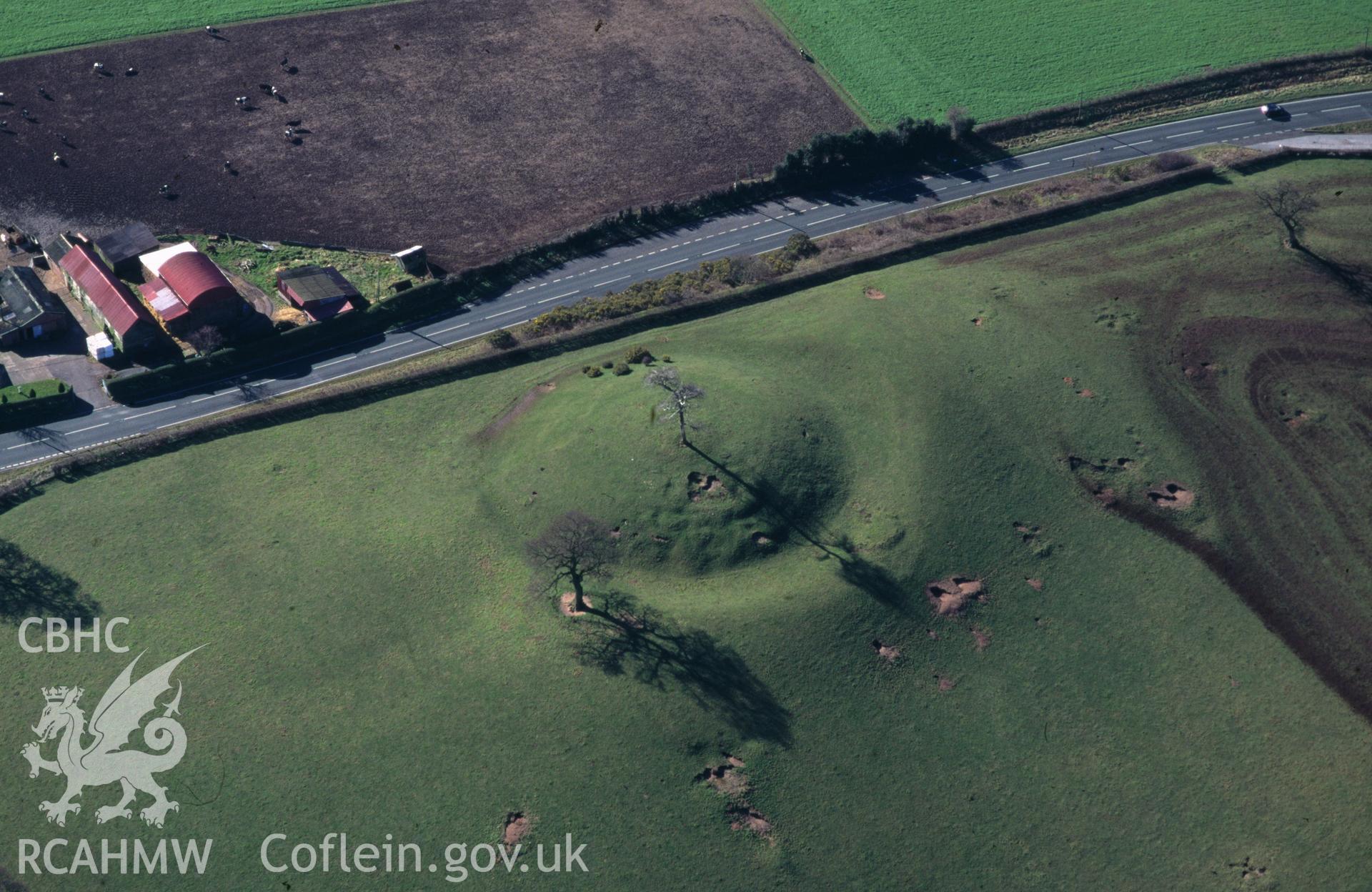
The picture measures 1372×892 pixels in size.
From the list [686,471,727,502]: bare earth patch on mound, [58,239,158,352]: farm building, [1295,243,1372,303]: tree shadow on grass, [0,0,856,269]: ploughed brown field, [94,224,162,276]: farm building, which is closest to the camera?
[686,471,727,502]: bare earth patch on mound

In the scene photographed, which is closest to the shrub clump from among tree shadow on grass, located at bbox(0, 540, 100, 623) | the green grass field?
the green grass field

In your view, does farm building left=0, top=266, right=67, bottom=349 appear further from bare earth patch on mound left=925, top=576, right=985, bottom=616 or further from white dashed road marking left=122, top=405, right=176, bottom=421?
bare earth patch on mound left=925, top=576, right=985, bottom=616

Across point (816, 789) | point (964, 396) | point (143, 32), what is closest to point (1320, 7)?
point (964, 396)

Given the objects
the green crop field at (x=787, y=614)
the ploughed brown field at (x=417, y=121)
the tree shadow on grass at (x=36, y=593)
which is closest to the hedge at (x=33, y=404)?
the green crop field at (x=787, y=614)

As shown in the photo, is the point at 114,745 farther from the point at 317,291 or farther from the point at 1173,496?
the point at 1173,496

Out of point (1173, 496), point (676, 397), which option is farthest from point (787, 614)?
point (1173, 496)

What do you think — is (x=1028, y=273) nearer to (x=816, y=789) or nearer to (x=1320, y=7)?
(x=816, y=789)
